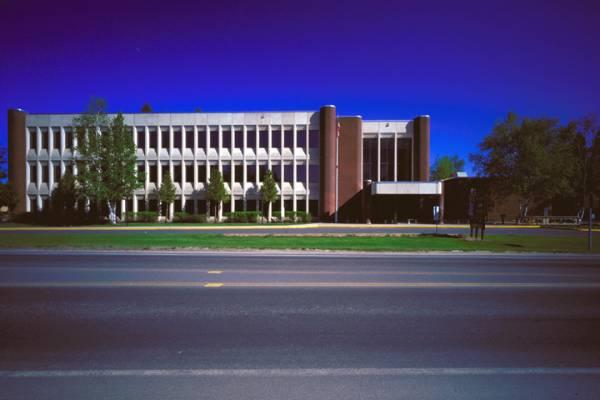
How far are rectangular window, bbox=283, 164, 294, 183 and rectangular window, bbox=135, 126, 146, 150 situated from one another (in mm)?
17741

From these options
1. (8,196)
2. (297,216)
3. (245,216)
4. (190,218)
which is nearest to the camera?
(245,216)

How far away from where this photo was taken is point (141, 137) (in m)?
42.8

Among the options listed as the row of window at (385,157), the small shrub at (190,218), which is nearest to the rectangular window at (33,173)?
the small shrub at (190,218)

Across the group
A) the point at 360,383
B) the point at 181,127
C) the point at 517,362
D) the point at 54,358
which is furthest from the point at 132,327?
the point at 181,127

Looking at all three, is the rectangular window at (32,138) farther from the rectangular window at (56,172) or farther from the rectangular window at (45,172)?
the rectangular window at (56,172)

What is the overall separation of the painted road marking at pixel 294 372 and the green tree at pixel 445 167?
7181 centimetres

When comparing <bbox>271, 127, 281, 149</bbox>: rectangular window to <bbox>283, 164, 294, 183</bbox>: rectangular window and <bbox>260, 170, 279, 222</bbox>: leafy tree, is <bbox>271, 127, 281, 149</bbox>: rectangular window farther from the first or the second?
<bbox>260, 170, 279, 222</bbox>: leafy tree

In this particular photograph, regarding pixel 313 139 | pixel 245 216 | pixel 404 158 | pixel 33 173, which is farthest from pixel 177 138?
pixel 404 158

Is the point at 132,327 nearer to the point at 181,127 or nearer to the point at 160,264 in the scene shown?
the point at 160,264

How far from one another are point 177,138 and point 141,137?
4571 mm

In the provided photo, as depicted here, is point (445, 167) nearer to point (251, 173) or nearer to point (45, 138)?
point (251, 173)

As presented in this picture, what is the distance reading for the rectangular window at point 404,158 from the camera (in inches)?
1710

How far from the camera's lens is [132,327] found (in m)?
5.09

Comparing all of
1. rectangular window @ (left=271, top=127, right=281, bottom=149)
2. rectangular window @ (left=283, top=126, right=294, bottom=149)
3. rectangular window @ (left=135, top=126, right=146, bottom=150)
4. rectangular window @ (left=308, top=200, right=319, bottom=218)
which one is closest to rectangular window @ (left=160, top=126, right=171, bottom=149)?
rectangular window @ (left=135, top=126, right=146, bottom=150)
